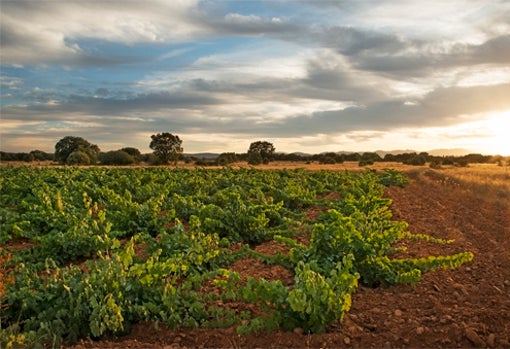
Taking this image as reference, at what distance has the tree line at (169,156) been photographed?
174 ft

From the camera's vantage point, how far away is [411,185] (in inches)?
870

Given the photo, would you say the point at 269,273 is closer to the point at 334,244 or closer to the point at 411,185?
the point at 334,244

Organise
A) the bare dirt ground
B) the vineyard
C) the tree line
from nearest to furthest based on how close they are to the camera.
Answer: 1. the bare dirt ground
2. the vineyard
3. the tree line

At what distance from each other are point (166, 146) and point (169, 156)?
1156 millimetres

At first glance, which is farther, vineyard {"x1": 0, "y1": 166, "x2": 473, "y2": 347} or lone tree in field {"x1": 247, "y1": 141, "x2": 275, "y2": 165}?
lone tree in field {"x1": 247, "y1": 141, "x2": 275, "y2": 165}

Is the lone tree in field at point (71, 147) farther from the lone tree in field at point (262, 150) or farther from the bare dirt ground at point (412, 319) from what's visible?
the bare dirt ground at point (412, 319)

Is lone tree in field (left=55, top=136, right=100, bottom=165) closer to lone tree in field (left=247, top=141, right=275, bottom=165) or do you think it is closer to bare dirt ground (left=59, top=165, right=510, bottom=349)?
lone tree in field (left=247, top=141, right=275, bottom=165)

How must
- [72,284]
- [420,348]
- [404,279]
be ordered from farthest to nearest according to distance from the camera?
[404,279] → [72,284] → [420,348]

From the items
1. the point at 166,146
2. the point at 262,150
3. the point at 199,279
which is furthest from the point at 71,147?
the point at 199,279

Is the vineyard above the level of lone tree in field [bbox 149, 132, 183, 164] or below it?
below

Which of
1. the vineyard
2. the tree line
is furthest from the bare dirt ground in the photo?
the tree line

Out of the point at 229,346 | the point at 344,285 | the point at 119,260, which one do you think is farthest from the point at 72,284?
the point at 344,285

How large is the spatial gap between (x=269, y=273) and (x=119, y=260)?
6.72ft

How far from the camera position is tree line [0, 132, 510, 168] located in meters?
53.1
